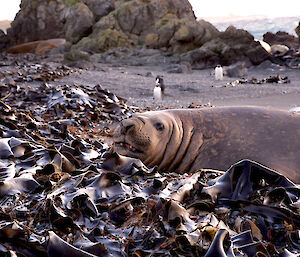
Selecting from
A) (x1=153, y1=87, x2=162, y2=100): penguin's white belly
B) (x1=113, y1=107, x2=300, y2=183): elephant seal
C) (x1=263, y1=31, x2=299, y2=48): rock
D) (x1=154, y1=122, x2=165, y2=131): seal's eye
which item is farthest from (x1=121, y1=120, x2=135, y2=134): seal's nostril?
(x1=263, y1=31, x2=299, y2=48): rock

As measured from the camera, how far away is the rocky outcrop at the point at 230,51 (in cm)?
2141

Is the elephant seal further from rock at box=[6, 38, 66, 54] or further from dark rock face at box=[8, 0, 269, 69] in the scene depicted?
rock at box=[6, 38, 66, 54]

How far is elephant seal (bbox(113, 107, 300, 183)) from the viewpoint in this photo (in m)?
3.62

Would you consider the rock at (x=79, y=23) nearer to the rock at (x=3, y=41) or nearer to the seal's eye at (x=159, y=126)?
the rock at (x=3, y=41)

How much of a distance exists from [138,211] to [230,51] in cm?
2094

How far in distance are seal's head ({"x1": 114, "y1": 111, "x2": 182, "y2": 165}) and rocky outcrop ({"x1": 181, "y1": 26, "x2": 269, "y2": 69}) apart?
61.0ft

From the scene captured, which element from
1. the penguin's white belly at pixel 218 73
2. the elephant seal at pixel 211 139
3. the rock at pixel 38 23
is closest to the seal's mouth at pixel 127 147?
the elephant seal at pixel 211 139

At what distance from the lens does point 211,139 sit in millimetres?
3875

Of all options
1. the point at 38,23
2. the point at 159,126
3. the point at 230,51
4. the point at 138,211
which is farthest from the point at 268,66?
the point at 38,23

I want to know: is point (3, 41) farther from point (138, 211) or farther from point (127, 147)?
point (138, 211)

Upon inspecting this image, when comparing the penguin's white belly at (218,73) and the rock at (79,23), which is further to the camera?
the rock at (79,23)

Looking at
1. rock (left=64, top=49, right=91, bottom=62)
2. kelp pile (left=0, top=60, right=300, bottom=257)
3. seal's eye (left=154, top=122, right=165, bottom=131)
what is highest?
rock (left=64, top=49, right=91, bottom=62)

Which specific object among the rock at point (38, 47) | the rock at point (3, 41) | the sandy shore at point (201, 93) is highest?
the rock at point (3, 41)

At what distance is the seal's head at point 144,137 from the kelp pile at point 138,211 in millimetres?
522
